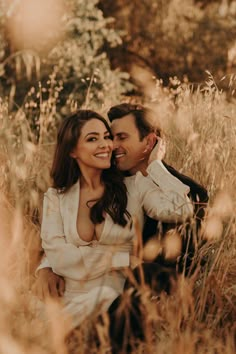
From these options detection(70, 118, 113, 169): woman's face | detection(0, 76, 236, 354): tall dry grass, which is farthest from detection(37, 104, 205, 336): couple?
detection(0, 76, 236, 354): tall dry grass

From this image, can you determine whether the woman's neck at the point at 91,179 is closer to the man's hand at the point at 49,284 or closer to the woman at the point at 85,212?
the woman at the point at 85,212

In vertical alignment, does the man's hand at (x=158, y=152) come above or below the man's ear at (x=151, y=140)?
below

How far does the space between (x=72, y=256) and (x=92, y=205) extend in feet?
0.99

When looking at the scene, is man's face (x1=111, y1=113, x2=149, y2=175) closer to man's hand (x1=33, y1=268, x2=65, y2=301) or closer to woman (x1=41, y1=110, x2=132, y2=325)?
woman (x1=41, y1=110, x2=132, y2=325)

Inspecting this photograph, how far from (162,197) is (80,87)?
18.7 feet

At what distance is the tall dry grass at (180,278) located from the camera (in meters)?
2.20

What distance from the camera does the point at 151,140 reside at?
357 cm

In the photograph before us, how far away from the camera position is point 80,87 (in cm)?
873

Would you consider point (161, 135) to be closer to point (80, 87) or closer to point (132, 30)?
point (80, 87)

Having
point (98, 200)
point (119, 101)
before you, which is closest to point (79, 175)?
point (98, 200)

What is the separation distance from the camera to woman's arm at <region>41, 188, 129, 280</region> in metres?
3.18

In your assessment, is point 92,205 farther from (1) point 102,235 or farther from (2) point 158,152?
(2) point 158,152

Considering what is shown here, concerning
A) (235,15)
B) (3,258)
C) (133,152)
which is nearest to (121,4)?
(235,15)

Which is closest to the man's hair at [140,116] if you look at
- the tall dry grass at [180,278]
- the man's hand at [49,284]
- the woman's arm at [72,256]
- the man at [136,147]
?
the man at [136,147]
